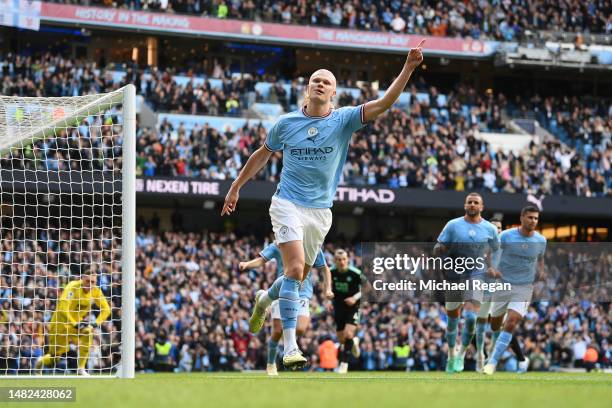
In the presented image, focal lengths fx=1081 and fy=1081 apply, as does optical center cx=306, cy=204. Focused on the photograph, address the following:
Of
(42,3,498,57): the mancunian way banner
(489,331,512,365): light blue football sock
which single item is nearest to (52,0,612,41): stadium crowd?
(42,3,498,57): the mancunian way banner

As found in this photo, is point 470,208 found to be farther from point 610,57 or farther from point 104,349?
point 610,57

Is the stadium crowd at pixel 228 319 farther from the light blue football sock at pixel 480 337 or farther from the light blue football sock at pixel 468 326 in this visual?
the light blue football sock at pixel 468 326

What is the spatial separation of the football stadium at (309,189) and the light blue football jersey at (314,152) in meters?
0.02

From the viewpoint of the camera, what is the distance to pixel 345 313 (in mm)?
17859

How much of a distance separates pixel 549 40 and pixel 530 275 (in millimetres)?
29302

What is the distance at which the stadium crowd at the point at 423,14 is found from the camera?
3941 centimetres

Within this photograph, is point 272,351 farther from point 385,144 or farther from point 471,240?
point 385,144

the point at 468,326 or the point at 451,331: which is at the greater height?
the point at 468,326

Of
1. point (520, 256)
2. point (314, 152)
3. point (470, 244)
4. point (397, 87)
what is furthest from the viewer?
point (520, 256)

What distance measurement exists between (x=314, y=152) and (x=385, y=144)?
25.1 metres

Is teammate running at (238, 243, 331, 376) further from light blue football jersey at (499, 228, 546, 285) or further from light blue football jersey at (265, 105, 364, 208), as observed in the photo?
light blue football jersey at (265, 105, 364, 208)

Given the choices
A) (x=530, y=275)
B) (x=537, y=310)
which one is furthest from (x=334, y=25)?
(x=530, y=275)

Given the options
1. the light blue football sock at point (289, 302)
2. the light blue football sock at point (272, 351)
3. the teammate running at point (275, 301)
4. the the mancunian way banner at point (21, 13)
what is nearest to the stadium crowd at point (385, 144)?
the the mancunian way banner at point (21, 13)

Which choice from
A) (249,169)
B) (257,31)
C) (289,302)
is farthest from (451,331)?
(257,31)
